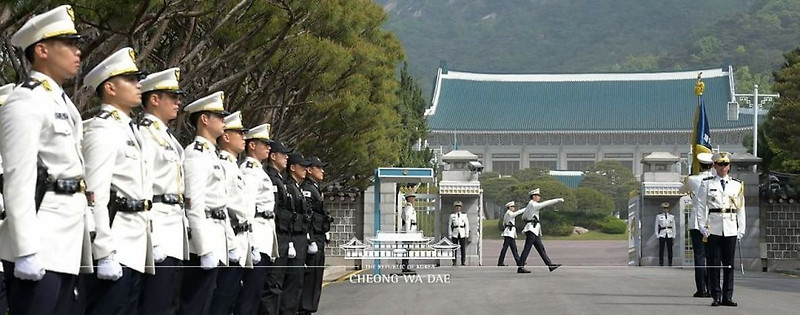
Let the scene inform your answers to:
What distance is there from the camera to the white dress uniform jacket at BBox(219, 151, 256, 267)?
9188 mm

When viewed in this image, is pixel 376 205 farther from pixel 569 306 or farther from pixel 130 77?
pixel 130 77

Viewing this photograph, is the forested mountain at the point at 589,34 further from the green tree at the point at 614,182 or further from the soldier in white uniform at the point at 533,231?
the soldier in white uniform at the point at 533,231

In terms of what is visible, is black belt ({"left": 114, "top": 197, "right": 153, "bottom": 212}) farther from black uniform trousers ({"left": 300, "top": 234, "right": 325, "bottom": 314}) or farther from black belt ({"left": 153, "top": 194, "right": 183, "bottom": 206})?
black uniform trousers ({"left": 300, "top": 234, "right": 325, "bottom": 314})

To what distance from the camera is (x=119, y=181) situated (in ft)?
22.9

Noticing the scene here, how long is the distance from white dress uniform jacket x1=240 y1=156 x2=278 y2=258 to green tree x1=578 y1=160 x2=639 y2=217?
60.1 metres

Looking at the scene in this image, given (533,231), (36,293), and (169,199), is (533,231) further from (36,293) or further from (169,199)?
(36,293)

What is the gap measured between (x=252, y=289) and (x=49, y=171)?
3.98 metres

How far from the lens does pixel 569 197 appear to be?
62.4 m

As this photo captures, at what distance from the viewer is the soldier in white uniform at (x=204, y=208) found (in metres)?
8.22

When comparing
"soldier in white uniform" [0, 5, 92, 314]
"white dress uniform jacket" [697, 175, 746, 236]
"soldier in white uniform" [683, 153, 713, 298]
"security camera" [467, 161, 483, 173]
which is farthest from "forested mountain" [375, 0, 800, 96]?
"soldier in white uniform" [0, 5, 92, 314]

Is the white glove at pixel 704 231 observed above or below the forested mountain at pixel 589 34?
below

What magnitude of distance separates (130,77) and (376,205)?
16.4 meters

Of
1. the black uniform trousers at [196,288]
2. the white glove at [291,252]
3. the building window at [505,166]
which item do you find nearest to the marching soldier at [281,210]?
the white glove at [291,252]

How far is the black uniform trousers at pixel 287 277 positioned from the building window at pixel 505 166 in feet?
233
